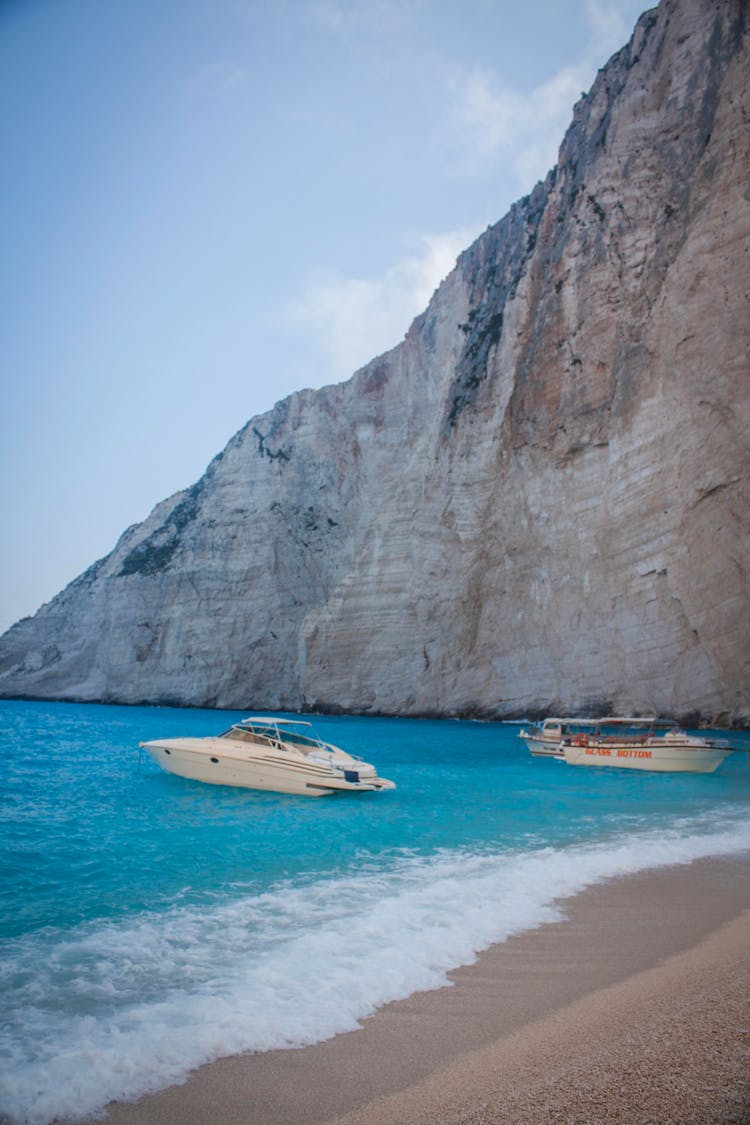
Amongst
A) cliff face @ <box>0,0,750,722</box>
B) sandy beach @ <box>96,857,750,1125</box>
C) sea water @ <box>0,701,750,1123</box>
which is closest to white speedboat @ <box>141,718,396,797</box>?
sea water @ <box>0,701,750,1123</box>

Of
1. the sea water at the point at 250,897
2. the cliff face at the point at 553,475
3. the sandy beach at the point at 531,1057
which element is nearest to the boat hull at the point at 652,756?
the sea water at the point at 250,897

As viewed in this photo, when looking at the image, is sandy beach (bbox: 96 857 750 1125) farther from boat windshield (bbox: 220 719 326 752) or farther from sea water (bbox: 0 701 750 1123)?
A: boat windshield (bbox: 220 719 326 752)

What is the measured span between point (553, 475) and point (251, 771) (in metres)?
29.4

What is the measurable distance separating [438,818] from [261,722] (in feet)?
22.4

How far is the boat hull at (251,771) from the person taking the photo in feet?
49.3

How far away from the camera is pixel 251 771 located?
15.6m

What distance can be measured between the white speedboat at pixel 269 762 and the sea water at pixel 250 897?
435 mm

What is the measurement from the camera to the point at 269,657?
200 feet

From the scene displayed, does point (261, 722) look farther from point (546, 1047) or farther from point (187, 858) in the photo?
point (546, 1047)

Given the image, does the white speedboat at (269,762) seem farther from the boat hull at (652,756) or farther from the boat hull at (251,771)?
the boat hull at (652,756)

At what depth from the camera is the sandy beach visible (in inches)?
119

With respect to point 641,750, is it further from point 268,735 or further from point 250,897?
point 250,897

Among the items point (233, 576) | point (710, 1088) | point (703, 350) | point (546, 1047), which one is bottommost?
→ point (546, 1047)

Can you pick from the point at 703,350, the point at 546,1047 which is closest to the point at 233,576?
the point at 703,350
